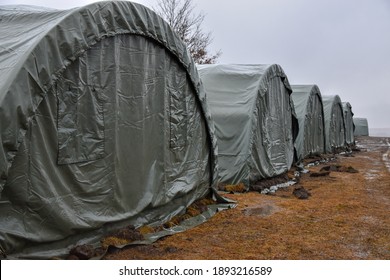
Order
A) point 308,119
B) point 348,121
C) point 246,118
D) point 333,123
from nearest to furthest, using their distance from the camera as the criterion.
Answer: point 246,118
point 308,119
point 333,123
point 348,121

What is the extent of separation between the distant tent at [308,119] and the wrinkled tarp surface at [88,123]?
9688mm

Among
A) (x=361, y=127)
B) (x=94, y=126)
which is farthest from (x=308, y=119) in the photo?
(x=361, y=127)

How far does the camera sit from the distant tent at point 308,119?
51.7ft

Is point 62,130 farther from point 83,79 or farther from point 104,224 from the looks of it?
point 104,224

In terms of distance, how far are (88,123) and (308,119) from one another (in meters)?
13.3

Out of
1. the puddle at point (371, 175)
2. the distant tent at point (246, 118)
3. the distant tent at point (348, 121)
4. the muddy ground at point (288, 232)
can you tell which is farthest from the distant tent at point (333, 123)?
the muddy ground at point (288, 232)

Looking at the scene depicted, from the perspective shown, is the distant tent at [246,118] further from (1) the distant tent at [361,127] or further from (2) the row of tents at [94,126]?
(1) the distant tent at [361,127]

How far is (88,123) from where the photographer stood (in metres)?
4.72

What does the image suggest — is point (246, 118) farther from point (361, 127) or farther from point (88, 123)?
point (361, 127)

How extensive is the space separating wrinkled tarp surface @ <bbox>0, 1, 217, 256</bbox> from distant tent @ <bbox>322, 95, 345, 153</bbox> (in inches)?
626

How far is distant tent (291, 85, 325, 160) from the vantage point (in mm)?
15766

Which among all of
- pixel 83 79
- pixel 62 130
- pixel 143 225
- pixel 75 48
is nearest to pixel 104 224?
pixel 143 225

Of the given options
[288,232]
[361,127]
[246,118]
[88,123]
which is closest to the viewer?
[88,123]

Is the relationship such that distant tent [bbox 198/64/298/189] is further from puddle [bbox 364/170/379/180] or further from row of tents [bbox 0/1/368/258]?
puddle [bbox 364/170/379/180]
